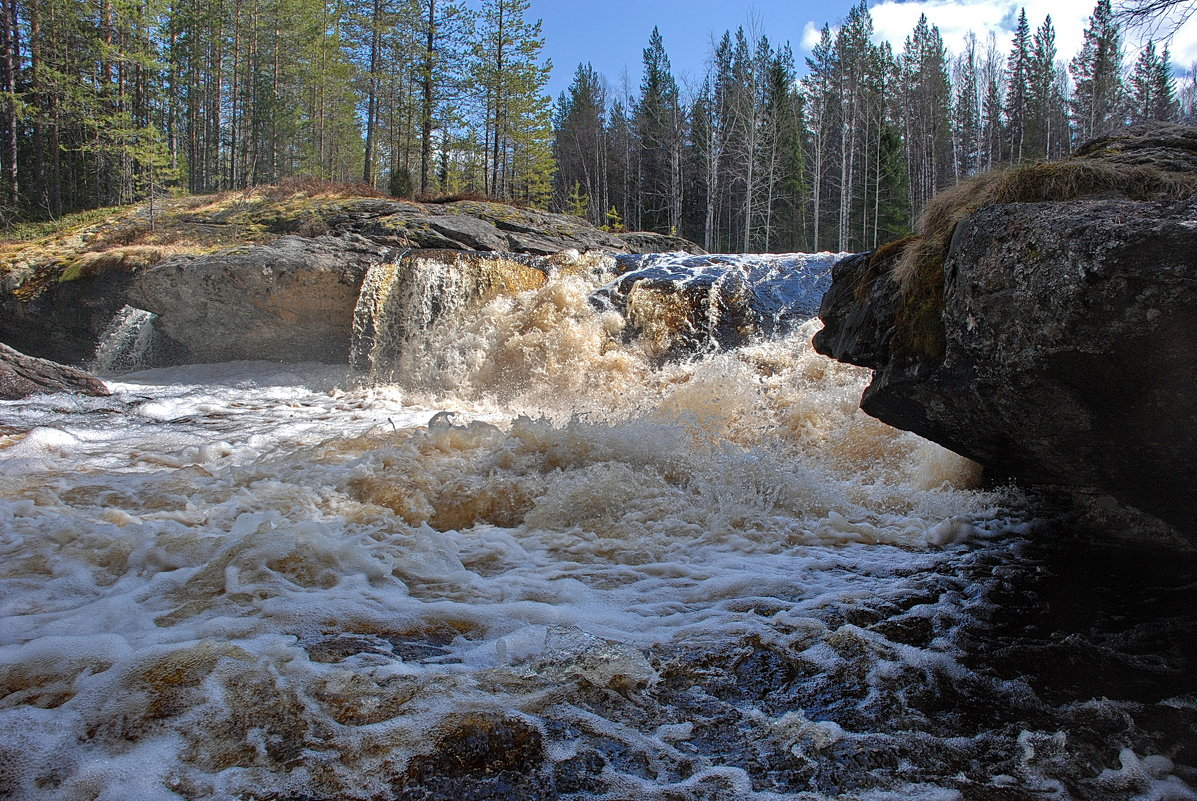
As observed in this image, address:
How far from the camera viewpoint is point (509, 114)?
26172 mm

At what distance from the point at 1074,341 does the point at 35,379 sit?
11.1m

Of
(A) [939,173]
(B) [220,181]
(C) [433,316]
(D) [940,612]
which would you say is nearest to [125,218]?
(C) [433,316]

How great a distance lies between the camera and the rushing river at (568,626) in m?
1.86

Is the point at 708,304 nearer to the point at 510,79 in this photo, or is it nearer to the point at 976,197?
the point at 976,197

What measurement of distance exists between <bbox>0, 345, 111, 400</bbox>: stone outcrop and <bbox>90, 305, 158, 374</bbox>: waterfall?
4.01m

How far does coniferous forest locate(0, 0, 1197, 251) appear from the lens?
906 inches

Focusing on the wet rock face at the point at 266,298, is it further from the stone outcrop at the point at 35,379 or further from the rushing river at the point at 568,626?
the rushing river at the point at 568,626

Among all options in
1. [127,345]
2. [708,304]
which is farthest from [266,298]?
[708,304]

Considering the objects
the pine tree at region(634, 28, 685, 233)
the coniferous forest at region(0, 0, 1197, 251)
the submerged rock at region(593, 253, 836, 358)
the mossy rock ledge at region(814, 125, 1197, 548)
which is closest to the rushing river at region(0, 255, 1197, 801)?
the mossy rock ledge at region(814, 125, 1197, 548)

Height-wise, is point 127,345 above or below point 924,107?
below

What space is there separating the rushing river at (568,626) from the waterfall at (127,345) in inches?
312

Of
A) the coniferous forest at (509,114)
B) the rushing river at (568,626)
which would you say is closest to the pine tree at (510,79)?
the coniferous forest at (509,114)

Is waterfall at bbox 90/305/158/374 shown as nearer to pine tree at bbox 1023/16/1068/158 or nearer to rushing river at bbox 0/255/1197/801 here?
rushing river at bbox 0/255/1197/801

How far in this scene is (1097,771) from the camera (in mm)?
1896
